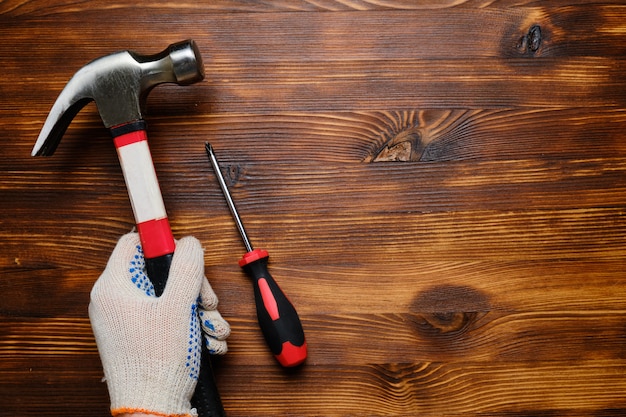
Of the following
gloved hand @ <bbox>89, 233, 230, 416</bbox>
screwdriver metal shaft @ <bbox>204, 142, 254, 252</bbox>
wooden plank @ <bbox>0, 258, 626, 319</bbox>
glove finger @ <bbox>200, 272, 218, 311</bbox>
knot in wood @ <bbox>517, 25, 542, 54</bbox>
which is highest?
knot in wood @ <bbox>517, 25, 542, 54</bbox>

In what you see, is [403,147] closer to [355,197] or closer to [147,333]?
[355,197]

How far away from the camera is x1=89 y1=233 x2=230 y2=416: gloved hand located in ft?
2.82

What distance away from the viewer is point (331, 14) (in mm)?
981

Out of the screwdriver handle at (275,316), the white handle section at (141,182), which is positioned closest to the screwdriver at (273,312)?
the screwdriver handle at (275,316)

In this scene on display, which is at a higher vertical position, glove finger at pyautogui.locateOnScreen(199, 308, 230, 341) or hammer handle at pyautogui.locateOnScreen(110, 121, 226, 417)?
hammer handle at pyautogui.locateOnScreen(110, 121, 226, 417)

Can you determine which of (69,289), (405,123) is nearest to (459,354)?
(405,123)

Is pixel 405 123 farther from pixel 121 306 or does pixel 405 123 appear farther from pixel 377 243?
pixel 121 306

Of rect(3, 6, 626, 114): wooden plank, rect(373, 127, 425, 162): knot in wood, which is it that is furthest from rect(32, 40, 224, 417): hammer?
rect(373, 127, 425, 162): knot in wood

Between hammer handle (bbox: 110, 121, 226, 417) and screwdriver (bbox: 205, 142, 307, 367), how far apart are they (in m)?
0.12

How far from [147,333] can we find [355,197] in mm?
415

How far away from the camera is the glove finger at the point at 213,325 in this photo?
0.91 metres

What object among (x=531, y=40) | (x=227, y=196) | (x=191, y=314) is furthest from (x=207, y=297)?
(x=531, y=40)

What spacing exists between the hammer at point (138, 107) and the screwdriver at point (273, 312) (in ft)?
0.40

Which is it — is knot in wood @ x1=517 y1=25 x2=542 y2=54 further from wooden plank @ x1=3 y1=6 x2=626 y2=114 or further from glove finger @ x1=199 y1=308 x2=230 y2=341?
glove finger @ x1=199 y1=308 x2=230 y2=341
